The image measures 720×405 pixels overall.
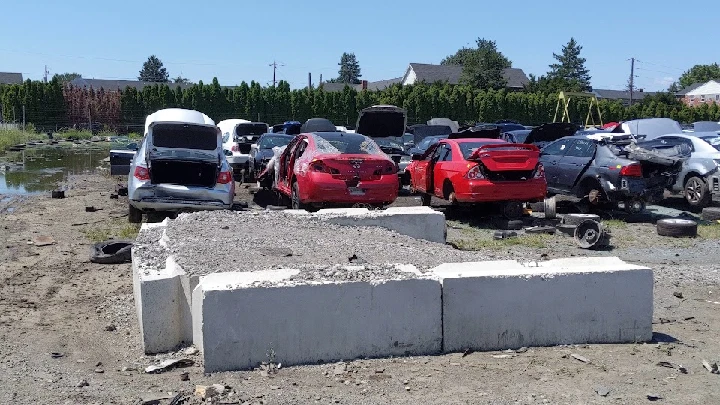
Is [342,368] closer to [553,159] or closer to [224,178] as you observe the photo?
[224,178]

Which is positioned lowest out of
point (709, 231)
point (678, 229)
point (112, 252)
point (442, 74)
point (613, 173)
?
point (709, 231)

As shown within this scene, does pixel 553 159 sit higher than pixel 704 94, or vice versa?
pixel 704 94

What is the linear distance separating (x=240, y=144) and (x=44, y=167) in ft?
31.5

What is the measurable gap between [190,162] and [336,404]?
8478mm

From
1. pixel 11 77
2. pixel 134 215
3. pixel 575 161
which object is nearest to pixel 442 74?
pixel 11 77

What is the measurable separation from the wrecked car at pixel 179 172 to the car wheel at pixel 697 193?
9963 mm

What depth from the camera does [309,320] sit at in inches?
229

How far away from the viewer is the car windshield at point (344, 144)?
43.3 ft

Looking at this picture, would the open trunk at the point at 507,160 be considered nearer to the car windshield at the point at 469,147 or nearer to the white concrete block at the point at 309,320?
the car windshield at the point at 469,147

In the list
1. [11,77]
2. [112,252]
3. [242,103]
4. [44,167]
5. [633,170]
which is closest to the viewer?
[112,252]

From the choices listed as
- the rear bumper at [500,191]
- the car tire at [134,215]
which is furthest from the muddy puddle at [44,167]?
the rear bumper at [500,191]

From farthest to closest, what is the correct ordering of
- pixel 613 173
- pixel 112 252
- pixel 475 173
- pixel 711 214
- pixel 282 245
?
pixel 711 214
pixel 613 173
pixel 475 173
pixel 112 252
pixel 282 245

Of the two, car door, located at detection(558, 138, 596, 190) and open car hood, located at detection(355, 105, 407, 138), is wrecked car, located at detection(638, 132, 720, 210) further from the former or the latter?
open car hood, located at detection(355, 105, 407, 138)

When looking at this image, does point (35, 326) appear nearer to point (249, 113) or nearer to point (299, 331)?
point (299, 331)
